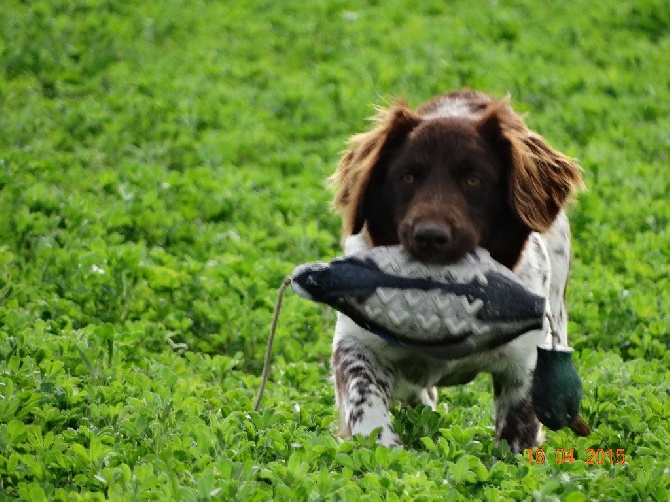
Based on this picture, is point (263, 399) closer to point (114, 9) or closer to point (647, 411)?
point (647, 411)

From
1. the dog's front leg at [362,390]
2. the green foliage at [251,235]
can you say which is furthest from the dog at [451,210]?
the green foliage at [251,235]

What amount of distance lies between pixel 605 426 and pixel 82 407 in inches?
78.7

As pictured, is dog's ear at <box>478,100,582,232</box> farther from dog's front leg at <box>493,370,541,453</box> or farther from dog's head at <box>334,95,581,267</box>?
dog's front leg at <box>493,370,541,453</box>

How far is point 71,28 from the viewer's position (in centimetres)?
1052

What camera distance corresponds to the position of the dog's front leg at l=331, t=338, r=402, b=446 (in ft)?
14.6

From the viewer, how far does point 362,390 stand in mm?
4551

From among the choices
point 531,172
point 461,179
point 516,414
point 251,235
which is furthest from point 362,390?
point 251,235

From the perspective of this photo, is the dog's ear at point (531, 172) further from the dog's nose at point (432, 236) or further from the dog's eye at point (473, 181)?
the dog's nose at point (432, 236)

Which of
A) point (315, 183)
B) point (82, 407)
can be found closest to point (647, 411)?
point (82, 407)

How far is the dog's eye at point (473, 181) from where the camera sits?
4.57 m
